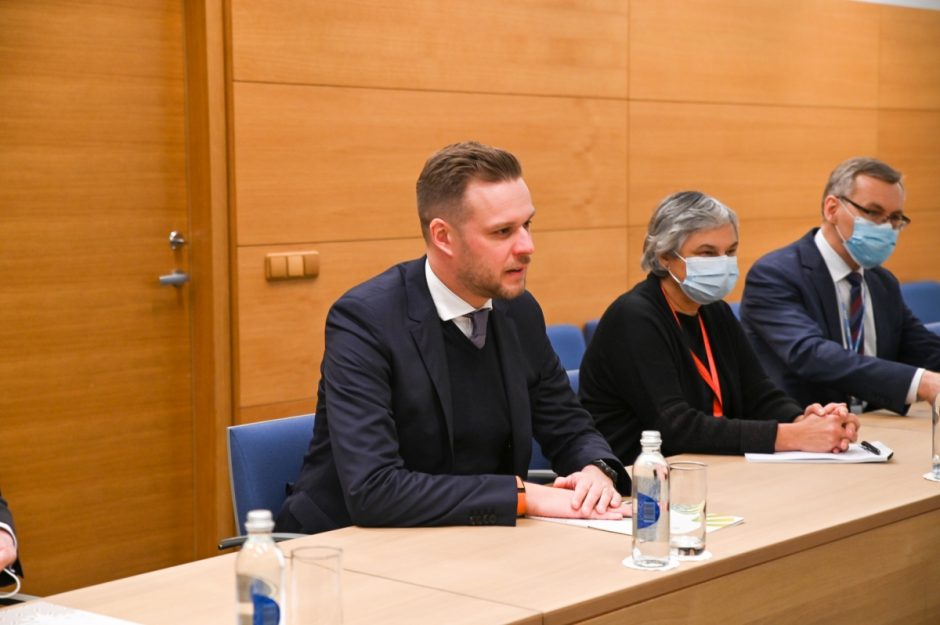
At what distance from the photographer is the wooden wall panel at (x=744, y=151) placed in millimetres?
6188

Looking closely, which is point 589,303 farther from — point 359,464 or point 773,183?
point 359,464

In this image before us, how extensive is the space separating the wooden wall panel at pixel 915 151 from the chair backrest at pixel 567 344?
3229 mm

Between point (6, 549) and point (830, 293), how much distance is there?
2915 mm

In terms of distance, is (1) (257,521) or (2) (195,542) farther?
(2) (195,542)

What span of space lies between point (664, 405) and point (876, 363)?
96 centimetres

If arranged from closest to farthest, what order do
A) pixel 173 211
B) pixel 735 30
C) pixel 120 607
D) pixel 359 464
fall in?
pixel 120 607 → pixel 359 464 → pixel 173 211 → pixel 735 30

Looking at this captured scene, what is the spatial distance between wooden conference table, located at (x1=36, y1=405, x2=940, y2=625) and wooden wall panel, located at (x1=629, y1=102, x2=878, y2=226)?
10.4 ft

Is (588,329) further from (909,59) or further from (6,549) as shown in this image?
(6,549)

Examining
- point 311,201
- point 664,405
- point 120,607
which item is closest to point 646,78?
point 311,201

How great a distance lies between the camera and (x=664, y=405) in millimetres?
3490

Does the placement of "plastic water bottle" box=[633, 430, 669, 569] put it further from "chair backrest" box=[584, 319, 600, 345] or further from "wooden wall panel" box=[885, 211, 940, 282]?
"wooden wall panel" box=[885, 211, 940, 282]

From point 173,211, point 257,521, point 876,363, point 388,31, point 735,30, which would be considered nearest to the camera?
point 257,521

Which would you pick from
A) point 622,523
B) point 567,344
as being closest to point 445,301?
point 622,523

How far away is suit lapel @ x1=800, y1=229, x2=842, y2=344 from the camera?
14.1 ft
